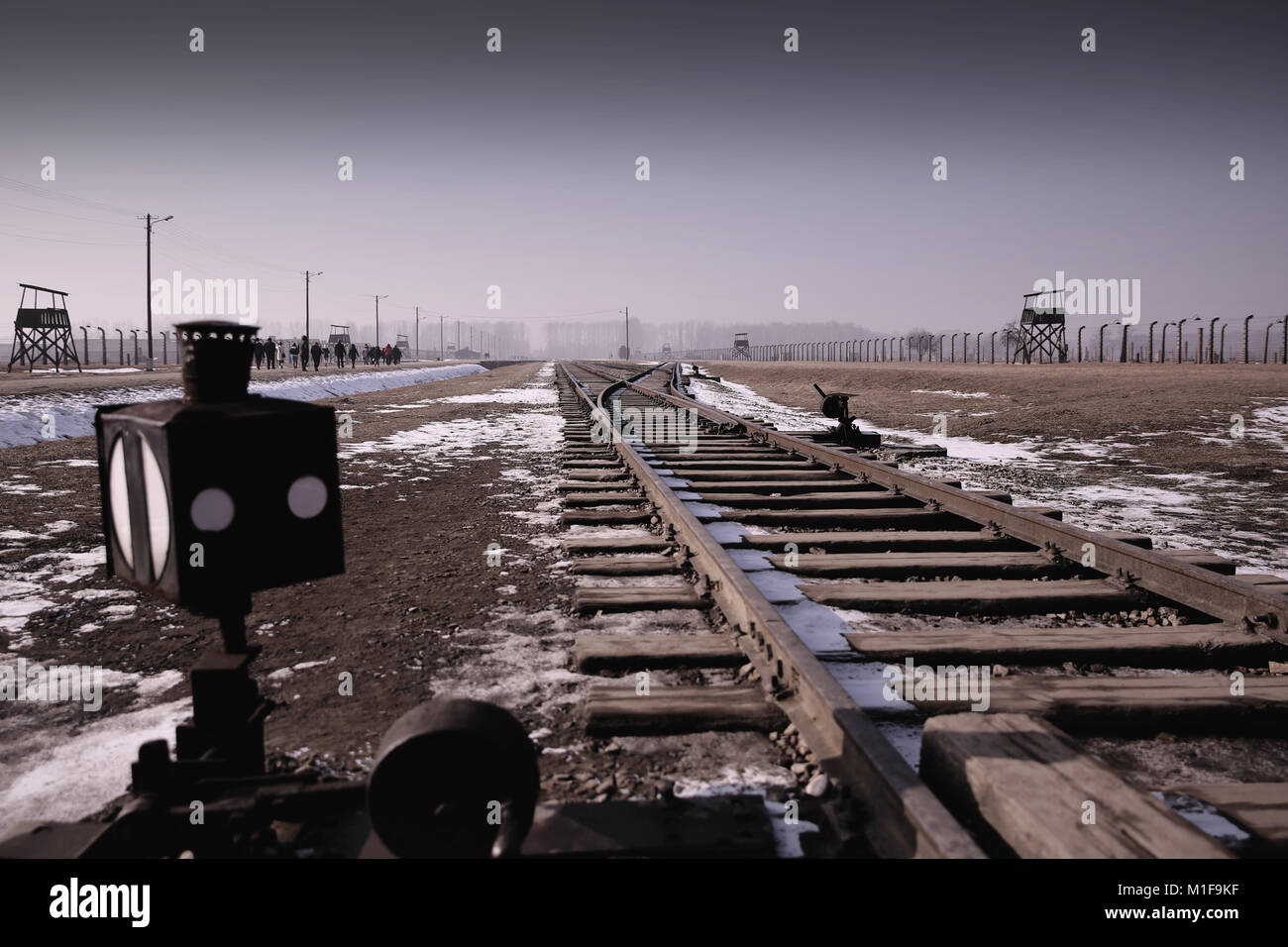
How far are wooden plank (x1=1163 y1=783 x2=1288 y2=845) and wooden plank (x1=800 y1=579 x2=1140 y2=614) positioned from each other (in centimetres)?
148

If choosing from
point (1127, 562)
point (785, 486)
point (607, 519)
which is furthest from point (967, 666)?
point (785, 486)

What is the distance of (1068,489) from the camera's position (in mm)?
7242

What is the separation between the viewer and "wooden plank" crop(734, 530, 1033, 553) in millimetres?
4469

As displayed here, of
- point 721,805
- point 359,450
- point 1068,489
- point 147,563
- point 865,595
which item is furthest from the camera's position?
point 359,450

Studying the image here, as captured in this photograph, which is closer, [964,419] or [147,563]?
[147,563]

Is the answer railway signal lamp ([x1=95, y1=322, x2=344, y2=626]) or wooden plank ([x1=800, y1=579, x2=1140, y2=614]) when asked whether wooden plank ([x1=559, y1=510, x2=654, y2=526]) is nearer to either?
wooden plank ([x1=800, y1=579, x2=1140, y2=614])

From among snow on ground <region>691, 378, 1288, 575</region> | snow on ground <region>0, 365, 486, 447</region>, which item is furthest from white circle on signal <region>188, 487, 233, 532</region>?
snow on ground <region>691, 378, 1288, 575</region>

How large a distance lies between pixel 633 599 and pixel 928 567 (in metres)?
1.59

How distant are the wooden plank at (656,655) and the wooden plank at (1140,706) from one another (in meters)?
0.67

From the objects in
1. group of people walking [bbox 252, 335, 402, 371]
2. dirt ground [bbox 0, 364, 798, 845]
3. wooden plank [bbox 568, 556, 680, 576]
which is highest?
group of people walking [bbox 252, 335, 402, 371]

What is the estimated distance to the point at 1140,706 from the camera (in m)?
2.26

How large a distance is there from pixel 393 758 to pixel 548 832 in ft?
1.38

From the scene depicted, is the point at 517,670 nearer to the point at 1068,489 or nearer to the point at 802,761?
the point at 802,761

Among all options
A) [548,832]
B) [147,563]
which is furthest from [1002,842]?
[147,563]
